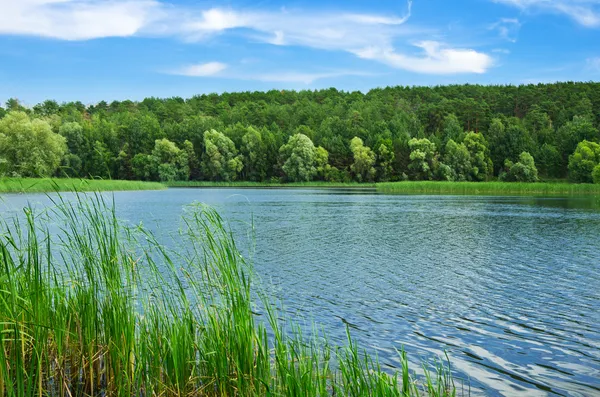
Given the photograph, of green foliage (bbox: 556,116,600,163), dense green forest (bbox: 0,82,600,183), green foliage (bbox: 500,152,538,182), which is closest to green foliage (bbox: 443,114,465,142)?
dense green forest (bbox: 0,82,600,183)

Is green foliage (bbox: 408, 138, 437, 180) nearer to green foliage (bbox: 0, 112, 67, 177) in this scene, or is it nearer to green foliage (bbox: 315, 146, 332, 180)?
green foliage (bbox: 315, 146, 332, 180)

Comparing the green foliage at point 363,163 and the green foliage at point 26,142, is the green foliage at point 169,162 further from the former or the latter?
the green foliage at point 26,142

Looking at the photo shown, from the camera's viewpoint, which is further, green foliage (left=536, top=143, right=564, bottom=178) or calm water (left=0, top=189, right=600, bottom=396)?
green foliage (left=536, top=143, right=564, bottom=178)

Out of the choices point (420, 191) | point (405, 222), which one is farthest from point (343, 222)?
point (420, 191)

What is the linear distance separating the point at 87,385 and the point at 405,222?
82.8 feet

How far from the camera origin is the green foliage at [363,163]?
312ft

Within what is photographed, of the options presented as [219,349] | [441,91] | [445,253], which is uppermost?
[441,91]

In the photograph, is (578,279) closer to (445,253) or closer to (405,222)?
(445,253)

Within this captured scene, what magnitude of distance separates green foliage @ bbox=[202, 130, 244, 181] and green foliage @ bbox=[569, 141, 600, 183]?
53694mm

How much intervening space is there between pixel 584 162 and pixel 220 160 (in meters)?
58.2

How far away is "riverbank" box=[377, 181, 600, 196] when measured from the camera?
59.7 m

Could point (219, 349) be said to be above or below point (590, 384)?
above

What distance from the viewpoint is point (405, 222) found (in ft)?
97.2

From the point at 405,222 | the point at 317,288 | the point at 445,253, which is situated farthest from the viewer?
the point at 405,222
